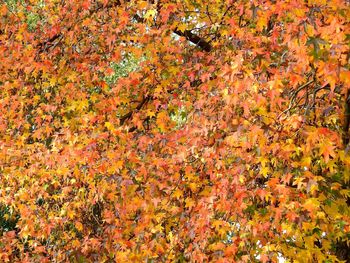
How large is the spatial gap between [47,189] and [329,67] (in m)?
6.92

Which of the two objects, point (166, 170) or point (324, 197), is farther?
point (166, 170)

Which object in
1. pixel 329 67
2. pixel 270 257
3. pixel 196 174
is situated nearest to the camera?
pixel 329 67

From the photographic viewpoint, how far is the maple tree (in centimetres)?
653

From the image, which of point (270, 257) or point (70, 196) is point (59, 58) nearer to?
point (70, 196)

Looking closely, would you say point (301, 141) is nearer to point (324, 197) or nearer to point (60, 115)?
point (324, 197)

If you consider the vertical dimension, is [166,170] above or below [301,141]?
below

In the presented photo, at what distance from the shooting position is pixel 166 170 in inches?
341

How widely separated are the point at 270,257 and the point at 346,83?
2538mm

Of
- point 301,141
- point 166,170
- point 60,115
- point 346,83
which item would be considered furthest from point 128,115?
point 346,83

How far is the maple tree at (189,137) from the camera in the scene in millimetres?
6527

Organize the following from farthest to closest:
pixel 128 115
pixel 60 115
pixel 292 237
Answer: pixel 60 115 < pixel 128 115 < pixel 292 237

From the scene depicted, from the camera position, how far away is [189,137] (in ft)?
27.4

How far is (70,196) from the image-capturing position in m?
10.1

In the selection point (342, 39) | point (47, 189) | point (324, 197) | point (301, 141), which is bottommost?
point (47, 189)
